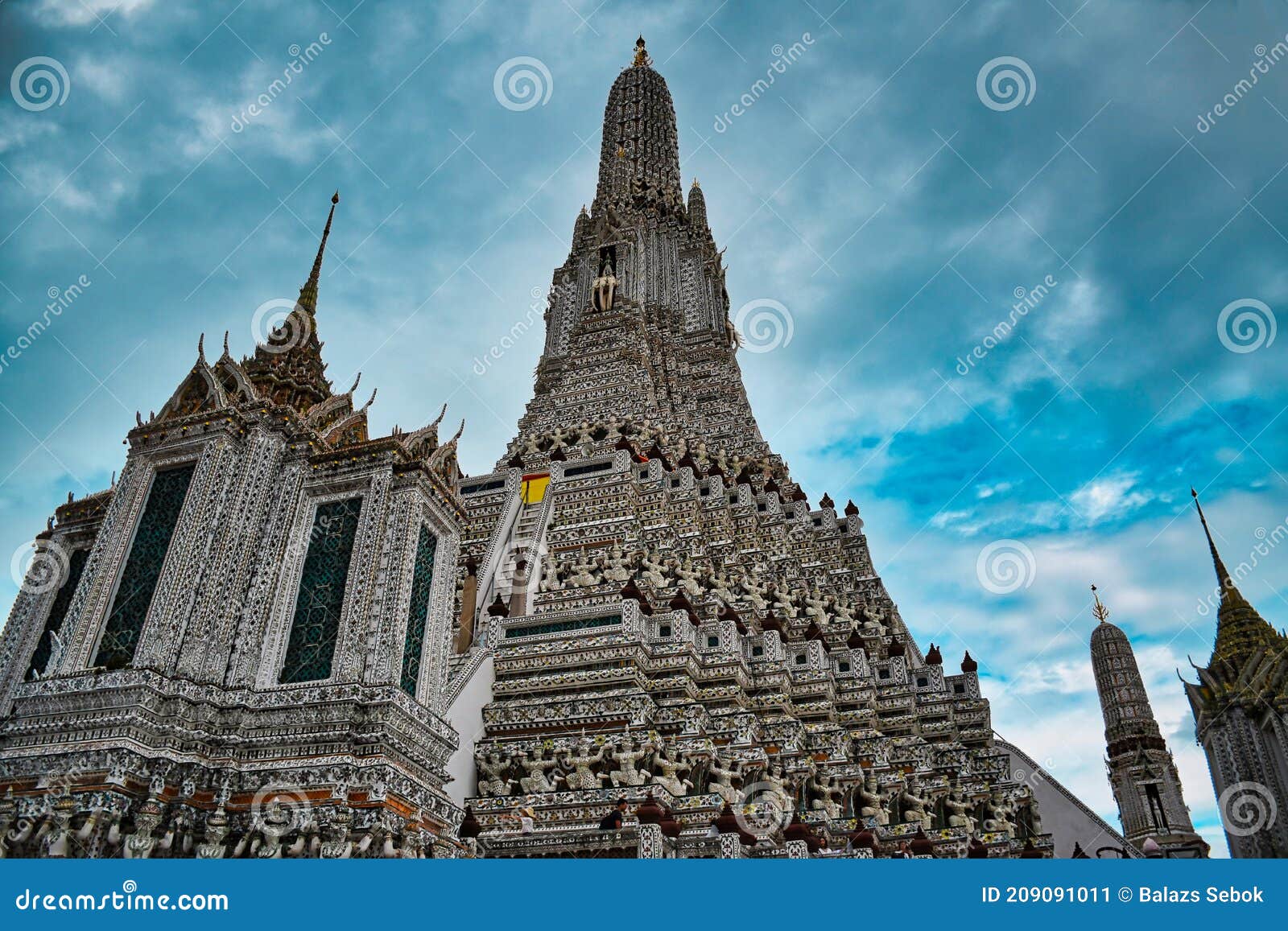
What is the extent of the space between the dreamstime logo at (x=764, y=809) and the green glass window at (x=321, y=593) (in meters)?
6.54

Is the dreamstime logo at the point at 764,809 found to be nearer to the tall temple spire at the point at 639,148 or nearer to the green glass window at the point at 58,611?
the green glass window at the point at 58,611

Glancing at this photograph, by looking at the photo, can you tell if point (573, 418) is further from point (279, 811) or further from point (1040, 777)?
point (279, 811)

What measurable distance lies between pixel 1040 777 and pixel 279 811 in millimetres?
18360

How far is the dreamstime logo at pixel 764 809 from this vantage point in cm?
1366

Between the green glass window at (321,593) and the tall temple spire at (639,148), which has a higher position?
the tall temple spire at (639,148)

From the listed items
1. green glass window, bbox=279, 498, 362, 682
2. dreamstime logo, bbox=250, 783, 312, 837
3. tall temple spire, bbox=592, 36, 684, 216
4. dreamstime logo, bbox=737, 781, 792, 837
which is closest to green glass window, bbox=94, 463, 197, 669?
green glass window, bbox=279, 498, 362, 682

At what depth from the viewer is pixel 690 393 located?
1439 inches

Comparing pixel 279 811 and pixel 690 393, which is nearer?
pixel 279 811

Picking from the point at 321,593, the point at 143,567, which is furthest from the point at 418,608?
the point at 143,567

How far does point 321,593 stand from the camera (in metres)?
10.2

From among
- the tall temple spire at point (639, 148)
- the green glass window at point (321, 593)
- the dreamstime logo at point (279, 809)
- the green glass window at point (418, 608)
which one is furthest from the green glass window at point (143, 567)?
the tall temple spire at point (639, 148)

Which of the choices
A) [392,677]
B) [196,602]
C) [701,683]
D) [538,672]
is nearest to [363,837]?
[392,677]

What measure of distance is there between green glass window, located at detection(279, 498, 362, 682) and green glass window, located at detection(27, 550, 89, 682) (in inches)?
99.8

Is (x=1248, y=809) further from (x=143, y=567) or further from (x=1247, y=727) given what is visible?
(x=143, y=567)
